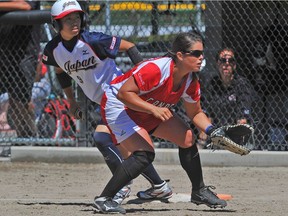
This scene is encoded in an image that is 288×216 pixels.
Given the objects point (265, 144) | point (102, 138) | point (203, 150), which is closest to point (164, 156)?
point (203, 150)

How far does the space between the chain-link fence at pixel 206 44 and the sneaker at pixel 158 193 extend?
2.64 m

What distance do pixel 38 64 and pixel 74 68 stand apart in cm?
299

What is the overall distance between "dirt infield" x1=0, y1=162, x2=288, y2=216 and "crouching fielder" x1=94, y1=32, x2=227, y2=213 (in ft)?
0.85

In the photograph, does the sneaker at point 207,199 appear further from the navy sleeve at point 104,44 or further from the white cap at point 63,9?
the white cap at point 63,9

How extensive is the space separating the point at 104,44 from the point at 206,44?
3091 millimetres

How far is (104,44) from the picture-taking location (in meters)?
6.61

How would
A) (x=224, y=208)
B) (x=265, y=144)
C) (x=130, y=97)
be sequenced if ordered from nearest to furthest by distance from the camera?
(x=130, y=97) → (x=224, y=208) → (x=265, y=144)

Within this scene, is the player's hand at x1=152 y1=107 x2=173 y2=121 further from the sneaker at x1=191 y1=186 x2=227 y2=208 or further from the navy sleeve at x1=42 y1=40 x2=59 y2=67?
the navy sleeve at x1=42 y1=40 x2=59 y2=67

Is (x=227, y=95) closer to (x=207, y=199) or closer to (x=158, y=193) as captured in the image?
(x=158, y=193)

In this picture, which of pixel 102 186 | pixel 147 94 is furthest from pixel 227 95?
pixel 147 94

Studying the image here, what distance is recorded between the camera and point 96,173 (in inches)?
340

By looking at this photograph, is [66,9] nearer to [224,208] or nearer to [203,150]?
[224,208]

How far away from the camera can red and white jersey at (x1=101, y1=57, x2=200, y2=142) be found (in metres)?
5.85

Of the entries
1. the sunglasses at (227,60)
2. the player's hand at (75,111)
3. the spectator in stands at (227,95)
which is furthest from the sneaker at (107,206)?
the sunglasses at (227,60)
